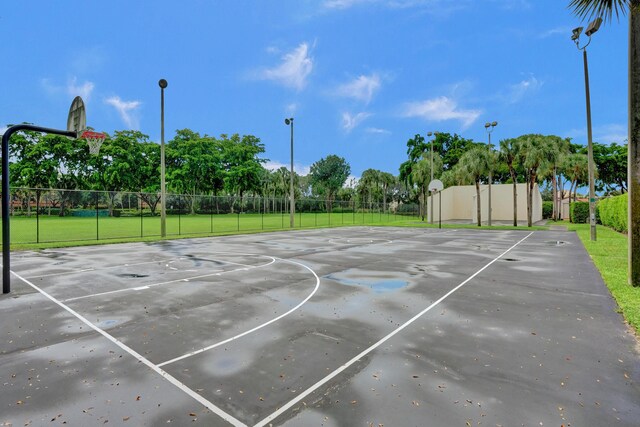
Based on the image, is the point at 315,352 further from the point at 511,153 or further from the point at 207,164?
the point at 207,164

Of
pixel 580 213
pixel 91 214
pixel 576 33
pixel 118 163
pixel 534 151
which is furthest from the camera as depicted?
pixel 118 163

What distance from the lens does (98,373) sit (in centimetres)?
390

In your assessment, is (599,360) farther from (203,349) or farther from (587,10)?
(587,10)

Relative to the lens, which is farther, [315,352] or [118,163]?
[118,163]

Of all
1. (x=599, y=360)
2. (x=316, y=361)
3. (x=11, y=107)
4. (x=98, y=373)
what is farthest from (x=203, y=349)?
(x=11, y=107)

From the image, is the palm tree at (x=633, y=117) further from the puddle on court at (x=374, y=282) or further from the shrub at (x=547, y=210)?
the shrub at (x=547, y=210)

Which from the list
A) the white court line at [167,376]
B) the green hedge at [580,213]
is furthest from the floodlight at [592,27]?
the green hedge at [580,213]

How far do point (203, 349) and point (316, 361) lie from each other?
1.47 m

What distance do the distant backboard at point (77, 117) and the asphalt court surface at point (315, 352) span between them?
11.9 ft

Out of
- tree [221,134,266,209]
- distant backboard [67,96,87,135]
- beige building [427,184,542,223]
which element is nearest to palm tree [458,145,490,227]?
beige building [427,184,542,223]

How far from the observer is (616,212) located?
2366cm

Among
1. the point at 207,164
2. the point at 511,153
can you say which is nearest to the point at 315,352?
the point at 511,153

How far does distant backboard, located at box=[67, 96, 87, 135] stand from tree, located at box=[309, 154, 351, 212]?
88083 millimetres

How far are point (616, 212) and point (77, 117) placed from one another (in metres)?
29.5
